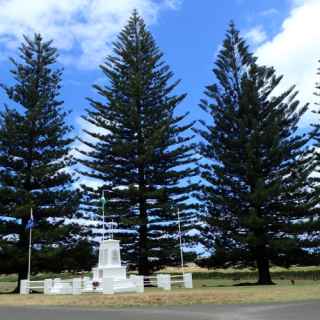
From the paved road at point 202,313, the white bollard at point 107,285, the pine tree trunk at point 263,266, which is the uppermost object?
the pine tree trunk at point 263,266

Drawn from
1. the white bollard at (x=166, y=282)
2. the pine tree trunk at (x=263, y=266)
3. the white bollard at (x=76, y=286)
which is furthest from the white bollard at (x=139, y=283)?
the pine tree trunk at (x=263, y=266)

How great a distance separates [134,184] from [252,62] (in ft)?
36.1

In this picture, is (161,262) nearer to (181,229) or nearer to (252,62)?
(181,229)

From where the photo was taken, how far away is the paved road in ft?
39.0

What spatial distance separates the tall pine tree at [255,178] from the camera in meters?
31.9

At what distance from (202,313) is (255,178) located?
20.4 m

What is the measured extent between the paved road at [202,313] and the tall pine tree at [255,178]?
16.7 m

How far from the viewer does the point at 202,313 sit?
13016 mm

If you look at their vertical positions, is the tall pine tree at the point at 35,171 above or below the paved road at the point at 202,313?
above

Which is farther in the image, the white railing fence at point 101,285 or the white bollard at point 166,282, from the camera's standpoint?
the white bollard at point 166,282

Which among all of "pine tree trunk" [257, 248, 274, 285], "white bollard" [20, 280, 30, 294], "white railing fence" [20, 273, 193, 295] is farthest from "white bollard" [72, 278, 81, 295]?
"pine tree trunk" [257, 248, 274, 285]

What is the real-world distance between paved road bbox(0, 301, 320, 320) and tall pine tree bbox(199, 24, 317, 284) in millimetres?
16710

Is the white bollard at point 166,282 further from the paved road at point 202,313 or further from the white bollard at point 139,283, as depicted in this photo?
the paved road at point 202,313

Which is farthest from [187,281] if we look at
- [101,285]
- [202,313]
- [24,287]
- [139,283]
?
[202,313]
